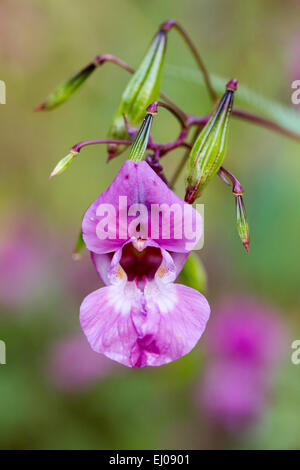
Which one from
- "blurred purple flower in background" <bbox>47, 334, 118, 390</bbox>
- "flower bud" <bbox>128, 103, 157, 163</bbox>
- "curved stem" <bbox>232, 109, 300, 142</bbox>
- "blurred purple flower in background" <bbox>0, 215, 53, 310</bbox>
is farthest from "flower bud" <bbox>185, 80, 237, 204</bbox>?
"blurred purple flower in background" <bbox>0, 215, 53, 310</bbox>

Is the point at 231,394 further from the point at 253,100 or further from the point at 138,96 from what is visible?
the point at 138,96

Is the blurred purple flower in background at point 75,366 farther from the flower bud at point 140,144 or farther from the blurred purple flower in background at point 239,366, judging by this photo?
the flower bud at point 140,144

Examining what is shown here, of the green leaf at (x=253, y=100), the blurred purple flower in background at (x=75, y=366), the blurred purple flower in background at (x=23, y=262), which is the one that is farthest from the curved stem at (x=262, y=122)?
the blurred purple flower in background at (x=23, y=262)

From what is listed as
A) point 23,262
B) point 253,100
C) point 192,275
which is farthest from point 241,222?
point 23,262

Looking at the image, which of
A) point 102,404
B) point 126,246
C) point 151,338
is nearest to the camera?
point 151,338

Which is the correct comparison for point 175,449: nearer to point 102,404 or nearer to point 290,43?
point 102,404

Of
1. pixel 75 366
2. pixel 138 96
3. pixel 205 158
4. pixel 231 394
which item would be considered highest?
pixel 138 96

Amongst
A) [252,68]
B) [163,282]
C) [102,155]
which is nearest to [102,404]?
[102,155]
